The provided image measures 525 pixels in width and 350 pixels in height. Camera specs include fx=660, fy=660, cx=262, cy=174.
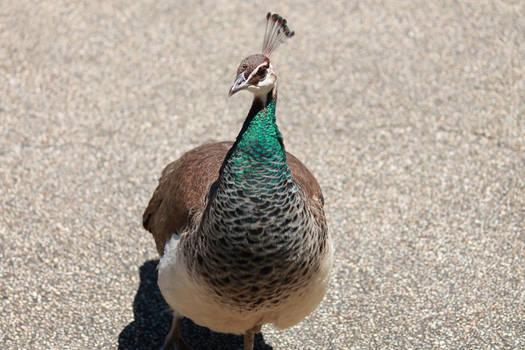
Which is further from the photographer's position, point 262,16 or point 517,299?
point 262,16

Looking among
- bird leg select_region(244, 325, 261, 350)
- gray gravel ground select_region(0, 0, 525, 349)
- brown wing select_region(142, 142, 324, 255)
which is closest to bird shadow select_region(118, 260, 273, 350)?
gray gravel ground select_region(0, 0, 525, 349)

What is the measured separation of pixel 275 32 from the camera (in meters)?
2.90

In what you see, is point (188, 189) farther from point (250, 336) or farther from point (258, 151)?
point (250, 336)

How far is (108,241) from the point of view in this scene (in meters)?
4.47

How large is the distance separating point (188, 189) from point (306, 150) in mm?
2119

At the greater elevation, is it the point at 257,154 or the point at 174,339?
the point at 257,154

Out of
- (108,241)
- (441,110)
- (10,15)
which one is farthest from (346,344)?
(10,15)

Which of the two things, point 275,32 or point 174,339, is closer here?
point 275,32

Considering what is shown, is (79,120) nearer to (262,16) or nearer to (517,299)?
(262,16)

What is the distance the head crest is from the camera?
9.37 feet

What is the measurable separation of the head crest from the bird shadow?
178 centimetres

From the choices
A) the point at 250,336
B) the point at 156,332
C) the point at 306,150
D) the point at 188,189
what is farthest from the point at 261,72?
the point at 306,150

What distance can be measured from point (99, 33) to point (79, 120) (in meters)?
1.40

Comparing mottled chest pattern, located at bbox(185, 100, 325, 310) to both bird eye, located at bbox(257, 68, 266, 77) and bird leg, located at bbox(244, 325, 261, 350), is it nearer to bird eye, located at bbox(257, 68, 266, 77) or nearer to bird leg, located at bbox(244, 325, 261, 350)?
bird eye, located at bbox(257, 68, 266, 77)
